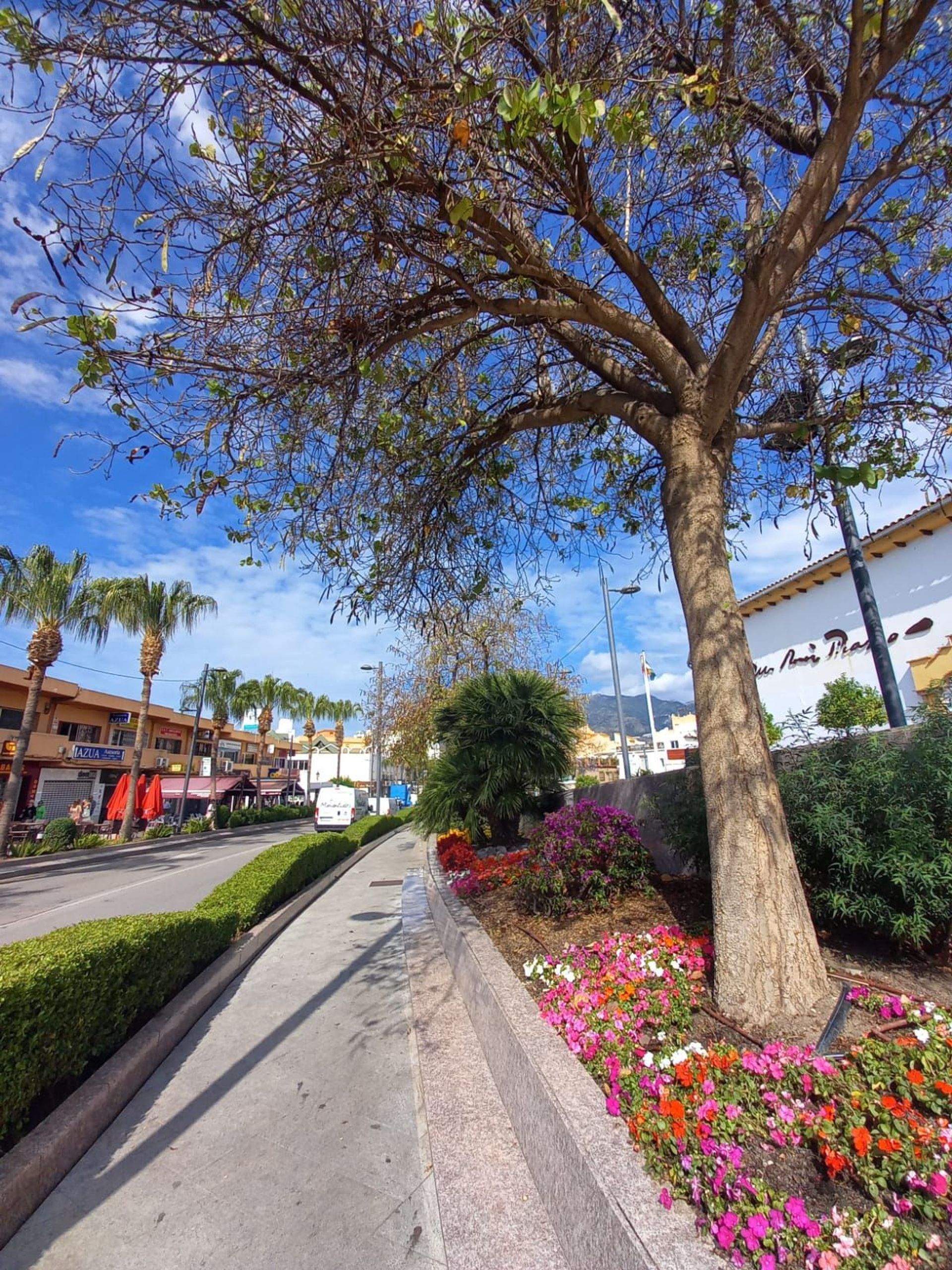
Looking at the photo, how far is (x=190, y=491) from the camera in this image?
15.9ft

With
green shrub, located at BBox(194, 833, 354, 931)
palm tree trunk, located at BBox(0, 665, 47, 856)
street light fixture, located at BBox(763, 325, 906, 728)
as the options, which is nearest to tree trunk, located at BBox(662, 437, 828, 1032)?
street light fixture, located at BBox(763, 325, 906, 728)

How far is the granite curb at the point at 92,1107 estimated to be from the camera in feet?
8.38

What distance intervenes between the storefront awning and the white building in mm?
29316

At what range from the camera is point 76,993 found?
3.27 meters

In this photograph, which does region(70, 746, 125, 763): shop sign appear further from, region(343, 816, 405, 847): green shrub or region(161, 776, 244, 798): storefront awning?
region(343, 816, 405, 847): green shrub

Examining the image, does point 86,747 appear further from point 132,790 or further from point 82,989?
point 82,989

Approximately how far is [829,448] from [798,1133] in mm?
5034

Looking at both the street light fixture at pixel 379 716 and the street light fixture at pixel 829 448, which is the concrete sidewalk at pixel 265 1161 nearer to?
the street light fixture at pixel 829 448

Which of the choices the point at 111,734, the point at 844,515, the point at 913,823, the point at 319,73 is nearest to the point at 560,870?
the point at 913,823

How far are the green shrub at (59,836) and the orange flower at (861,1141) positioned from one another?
77.4 ft

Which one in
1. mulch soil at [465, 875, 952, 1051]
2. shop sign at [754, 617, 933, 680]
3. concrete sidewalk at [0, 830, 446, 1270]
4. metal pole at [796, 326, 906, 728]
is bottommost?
concrete sidewalk at [0, 830, 446, 1270]

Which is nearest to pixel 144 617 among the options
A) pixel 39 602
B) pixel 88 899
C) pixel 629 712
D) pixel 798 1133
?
pixel 39 602

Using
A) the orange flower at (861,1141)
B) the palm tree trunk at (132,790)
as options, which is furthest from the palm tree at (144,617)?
the orange flower at (861,1141)

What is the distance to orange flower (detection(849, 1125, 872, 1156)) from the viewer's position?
200 cm
